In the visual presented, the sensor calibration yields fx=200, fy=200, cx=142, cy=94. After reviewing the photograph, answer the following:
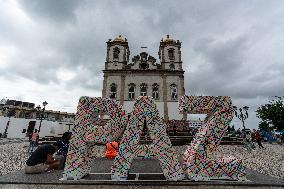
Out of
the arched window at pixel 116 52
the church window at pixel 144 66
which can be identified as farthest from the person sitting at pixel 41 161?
the arched window at pixel 116 52

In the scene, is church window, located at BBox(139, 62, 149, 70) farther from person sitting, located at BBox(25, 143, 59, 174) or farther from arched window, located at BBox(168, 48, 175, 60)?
person sitting, located at BBox(25, 143, 59, 174)

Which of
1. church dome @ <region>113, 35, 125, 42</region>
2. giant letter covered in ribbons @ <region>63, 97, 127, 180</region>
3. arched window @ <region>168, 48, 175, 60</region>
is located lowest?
giant letter covered in ribbons @ <region>63, 97, 127, 180</region>

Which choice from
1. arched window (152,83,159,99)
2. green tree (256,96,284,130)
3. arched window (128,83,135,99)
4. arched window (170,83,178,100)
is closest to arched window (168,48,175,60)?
arched window (170,83,178,100)

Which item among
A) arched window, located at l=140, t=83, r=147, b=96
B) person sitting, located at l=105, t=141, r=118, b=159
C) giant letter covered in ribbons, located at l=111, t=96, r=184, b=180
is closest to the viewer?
giant letter covered in ribbons, located at l=111, t=96, r=184, b=180

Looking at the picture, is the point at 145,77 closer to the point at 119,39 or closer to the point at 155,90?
the point at 155,90

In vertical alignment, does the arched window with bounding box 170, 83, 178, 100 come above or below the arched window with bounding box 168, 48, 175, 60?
below

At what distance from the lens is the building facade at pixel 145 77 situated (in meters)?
27.4

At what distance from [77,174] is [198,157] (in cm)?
347

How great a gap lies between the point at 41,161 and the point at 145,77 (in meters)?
22.9

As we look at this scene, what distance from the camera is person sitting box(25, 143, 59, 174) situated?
652 cm

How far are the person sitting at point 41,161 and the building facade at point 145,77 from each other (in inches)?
769

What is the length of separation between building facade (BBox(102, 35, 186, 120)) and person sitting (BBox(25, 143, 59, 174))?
19545 mm

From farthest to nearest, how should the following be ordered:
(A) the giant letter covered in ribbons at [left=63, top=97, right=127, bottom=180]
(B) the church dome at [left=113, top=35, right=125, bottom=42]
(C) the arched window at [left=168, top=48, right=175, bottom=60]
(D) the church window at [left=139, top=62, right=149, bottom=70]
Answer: (B) the church dome at [left=113, top=35, right=125, bottom=42] → (C) the arched window at [left=168, top=48, right=175, bottom=60] → (D) the church window at [left=139, top=62, right=149, bottom=70] → (A) the giant letter covered in ribbons at [left=63, top=97, right=127, bottom=180]

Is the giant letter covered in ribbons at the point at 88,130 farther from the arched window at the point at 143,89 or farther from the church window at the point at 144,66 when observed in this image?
the church window at the point at 144,66
